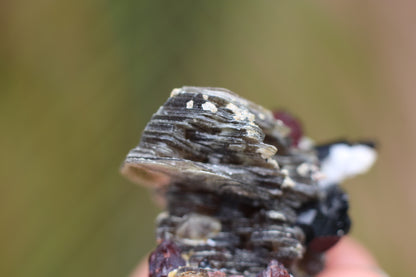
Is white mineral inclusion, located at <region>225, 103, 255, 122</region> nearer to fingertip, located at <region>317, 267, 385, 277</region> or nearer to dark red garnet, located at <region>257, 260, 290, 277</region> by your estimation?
dark red garnet, located at <region>257, 260, 290, 277</region>

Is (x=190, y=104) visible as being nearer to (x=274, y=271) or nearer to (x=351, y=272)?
(x=274, y=271)

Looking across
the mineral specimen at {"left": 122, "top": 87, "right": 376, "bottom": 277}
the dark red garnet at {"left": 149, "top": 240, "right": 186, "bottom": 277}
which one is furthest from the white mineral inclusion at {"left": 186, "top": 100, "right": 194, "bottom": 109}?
the dark red garnet at {"left": 149, "top": 240, "right": 186, "bottom": 277}

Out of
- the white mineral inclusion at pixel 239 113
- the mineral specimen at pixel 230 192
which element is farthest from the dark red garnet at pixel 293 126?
the white mineral inclusion at pixel 239 113

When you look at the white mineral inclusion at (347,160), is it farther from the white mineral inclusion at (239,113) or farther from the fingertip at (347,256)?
the white mineral inclusion at (239,113)

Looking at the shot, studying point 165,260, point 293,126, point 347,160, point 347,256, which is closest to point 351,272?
point 347,256

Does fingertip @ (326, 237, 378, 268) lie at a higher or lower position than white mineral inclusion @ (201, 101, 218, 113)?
lower
